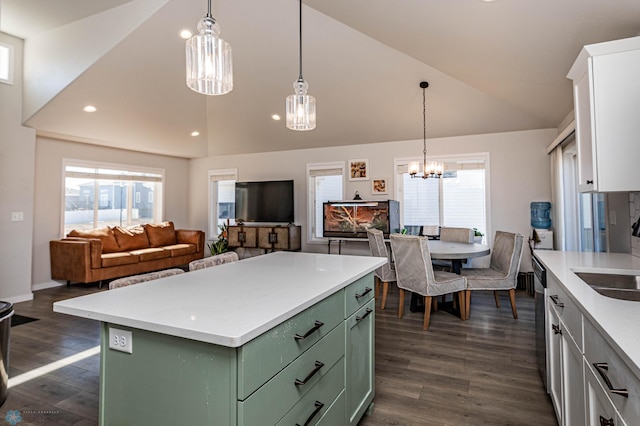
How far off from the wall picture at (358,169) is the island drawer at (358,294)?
444 centimetres

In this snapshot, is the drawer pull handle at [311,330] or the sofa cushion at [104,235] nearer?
the drawer pull handle at [311,330]

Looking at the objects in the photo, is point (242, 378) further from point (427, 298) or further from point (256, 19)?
point (256, 19)

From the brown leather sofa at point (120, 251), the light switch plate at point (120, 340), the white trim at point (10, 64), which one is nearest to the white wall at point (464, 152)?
the brown leather sofa at point (120, 251)

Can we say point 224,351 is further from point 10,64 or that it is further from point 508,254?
point 10,64

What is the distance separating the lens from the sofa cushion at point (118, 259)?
17.2 feet

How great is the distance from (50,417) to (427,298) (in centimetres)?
306

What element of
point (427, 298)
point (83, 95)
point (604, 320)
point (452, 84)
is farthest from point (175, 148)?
point (604, 320)

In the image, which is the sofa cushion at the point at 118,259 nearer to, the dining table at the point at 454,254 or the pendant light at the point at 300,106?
the pendant light at the point at 300,106

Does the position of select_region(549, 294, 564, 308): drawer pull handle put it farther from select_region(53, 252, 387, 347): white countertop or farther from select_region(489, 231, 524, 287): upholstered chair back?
select_region(489, 231, 524, 287): upholstered chair back

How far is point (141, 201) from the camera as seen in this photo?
6957 millimetres

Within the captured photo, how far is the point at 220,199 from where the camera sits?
25.6ft

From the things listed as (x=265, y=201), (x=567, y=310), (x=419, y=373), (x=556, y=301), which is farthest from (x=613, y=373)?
(x=265, y=201)

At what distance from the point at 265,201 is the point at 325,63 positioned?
316cm

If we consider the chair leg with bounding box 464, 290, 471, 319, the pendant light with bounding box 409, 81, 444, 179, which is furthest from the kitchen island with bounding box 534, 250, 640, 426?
the pendant light with bounding box 409, 81, 444, 179
